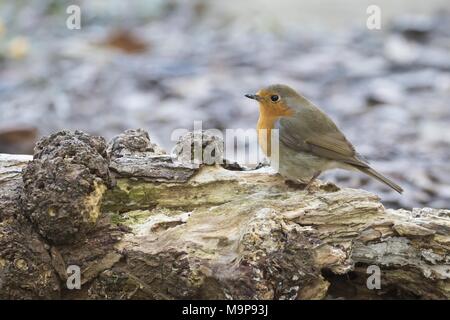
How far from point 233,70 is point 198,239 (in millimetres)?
5239

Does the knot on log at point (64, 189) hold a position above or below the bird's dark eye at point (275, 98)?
below

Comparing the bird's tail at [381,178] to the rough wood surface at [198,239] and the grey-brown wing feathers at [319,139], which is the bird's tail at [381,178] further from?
the rough wood surface at [198,239]

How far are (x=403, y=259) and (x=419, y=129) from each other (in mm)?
3684

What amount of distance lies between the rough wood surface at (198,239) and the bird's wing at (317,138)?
0.73 m

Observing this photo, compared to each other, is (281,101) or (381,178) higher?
(281,101)

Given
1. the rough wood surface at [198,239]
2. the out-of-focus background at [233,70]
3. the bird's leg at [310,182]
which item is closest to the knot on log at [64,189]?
the rough wood surface at [198,239]

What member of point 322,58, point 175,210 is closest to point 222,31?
point 322,58

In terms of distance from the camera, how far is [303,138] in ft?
15.4

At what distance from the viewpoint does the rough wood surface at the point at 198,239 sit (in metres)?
3.48

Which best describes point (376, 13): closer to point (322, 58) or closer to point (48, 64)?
point (322, 58)

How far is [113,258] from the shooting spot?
11.8ft

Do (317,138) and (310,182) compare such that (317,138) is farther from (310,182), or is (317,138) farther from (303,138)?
(310,182)

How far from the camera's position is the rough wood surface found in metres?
3.48

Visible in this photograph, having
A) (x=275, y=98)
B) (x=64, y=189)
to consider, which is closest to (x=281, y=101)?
(x=275, y=98)
